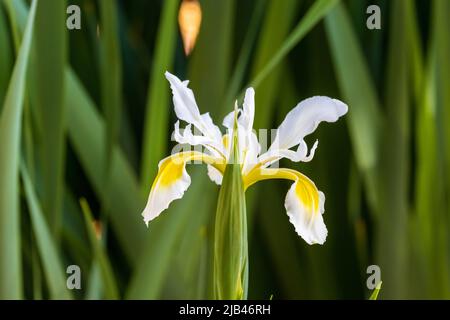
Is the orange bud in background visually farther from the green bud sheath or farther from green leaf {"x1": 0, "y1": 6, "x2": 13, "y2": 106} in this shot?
the green bud sheath

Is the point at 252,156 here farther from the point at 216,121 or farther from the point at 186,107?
the point at 216,121

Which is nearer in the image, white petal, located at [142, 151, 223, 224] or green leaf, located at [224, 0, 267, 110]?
white petal, located at [142, 151, 223, 224]

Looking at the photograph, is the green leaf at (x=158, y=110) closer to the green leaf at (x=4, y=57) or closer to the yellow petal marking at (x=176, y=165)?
the green leaf at (x=4, y=57)

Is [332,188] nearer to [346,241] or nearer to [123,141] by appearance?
[346,241]

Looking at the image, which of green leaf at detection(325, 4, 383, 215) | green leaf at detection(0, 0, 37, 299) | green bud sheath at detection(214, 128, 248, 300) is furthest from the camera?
green leaf at detection(325, 4, 383, 215)

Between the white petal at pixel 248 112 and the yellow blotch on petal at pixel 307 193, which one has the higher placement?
the white petal at pixel 248 112

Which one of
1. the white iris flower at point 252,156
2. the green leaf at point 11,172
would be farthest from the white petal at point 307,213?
the green leaf at point 11,172

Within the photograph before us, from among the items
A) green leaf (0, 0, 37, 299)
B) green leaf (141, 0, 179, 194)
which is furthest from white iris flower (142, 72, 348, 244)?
green leaf (141, 0, 179, 194)

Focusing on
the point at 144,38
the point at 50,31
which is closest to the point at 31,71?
the point at 50,31
